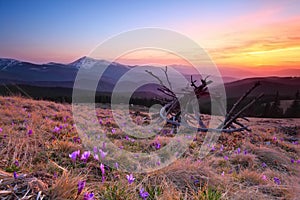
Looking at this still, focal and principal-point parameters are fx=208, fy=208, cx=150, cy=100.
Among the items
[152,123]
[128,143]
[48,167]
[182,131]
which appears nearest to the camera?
[48,167]

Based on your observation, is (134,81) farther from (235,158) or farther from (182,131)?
(235,158)

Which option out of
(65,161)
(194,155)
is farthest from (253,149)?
(65,161)

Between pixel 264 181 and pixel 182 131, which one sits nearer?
pixel 264 181

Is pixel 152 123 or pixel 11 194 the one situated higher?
pixel 11 194

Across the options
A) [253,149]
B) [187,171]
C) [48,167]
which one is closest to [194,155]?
[187,171]

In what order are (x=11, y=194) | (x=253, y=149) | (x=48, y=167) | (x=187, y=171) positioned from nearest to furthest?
1. (x=11, y=194)
2. (x=48, y=167)
3. (x=187, y=171)
4. (x=253, y=149)

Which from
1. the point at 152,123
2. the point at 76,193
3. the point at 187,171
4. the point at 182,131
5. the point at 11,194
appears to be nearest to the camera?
the point at 11,194

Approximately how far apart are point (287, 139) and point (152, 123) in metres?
4.62

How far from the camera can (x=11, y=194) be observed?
137 centimetres

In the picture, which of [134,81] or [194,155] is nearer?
[194,155]

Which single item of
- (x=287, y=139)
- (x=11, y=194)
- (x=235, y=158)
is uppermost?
(x=11, y=194)

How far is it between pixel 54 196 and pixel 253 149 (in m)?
4.33

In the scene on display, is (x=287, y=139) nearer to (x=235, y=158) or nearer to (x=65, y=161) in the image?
(x=235, y=158)

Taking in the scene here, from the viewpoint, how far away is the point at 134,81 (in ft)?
20.5
